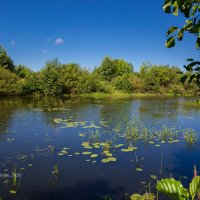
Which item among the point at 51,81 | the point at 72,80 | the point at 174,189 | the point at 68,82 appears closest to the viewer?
the point at 174,189

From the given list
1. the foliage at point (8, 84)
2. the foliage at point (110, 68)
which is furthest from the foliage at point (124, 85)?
the foliage at point (8, 84)

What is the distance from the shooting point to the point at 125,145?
9.69 meters

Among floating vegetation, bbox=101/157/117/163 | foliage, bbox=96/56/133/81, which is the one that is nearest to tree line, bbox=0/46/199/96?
foliage, bbox=96/56/133/81

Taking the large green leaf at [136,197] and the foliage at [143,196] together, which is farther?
the large green leaf at [136,197]

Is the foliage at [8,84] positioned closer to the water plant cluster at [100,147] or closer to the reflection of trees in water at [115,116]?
the reflection of trees in water at [115,116]

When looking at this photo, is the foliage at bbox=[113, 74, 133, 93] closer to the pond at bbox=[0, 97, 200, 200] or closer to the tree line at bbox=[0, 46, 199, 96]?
the tree line at bbox=[0, 46, 199, 96]

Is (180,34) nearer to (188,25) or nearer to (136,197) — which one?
(188,25)

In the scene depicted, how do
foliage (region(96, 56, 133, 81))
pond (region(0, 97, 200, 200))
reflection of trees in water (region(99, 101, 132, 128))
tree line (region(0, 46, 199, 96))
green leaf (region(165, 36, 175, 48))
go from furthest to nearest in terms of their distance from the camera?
foliage (region(96, 56, 133, 81)), tree line (region(0, 46, 199, 96)), reflection of trees in water (region(99, 101, 132, 128)), pond (region(0, 97, 200, 200)), green leaf (region(165, 36, 175, 48))

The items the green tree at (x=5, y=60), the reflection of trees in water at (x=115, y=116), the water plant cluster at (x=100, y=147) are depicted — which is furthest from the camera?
the green tree at (x=5, y=60)

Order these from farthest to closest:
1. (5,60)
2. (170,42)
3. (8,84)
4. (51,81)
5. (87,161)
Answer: (5,60) → (51,81) → (8,84) → (87,161) → (170,42)

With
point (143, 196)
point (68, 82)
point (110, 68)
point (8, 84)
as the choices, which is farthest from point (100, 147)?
point (110, 68)

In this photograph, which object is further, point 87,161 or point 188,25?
point 87,161

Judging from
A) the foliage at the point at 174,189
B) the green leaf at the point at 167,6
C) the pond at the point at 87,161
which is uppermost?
the green leaf at the point at 167,6

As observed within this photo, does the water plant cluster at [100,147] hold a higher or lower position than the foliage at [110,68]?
lower
